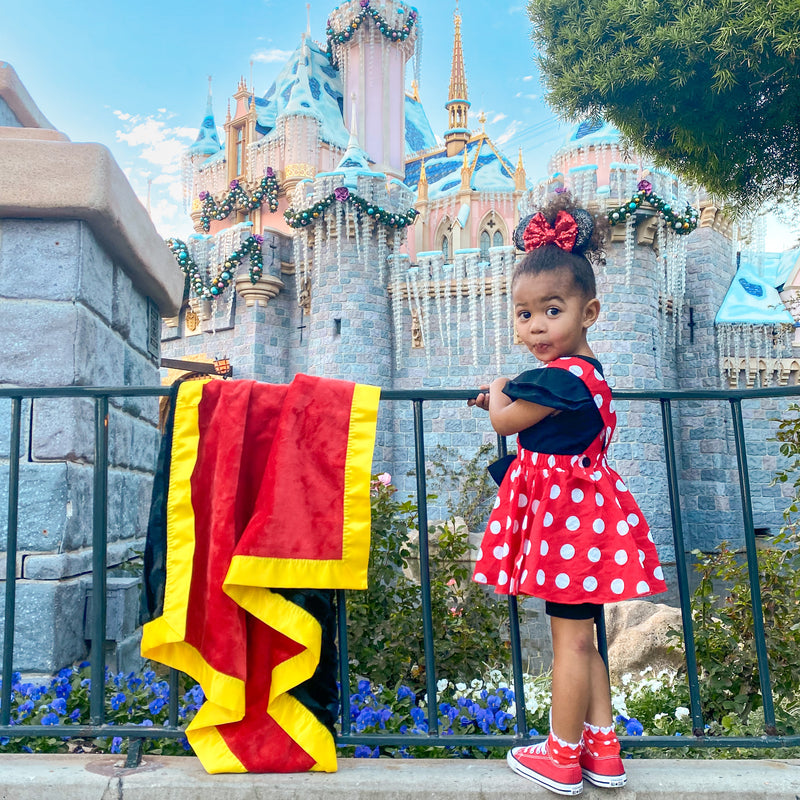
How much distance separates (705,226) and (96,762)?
15615mm

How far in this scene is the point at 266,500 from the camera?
1.72m

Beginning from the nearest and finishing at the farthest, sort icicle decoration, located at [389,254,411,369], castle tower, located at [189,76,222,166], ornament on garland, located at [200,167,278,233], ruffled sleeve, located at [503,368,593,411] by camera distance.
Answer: ruffled sleeve, located at [503,368,593,411], icicle decoration, located at [389,254,411,369], ornament on garland, located at [200,167,278,233], castle tower, located at [189,76,222,166]

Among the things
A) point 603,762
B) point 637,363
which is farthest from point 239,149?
point 603,762

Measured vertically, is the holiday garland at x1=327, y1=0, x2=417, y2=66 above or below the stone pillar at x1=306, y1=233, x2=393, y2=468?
above

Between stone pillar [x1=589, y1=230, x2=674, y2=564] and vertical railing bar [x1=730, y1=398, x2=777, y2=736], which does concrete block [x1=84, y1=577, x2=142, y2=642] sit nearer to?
vertical railing bar [x1=730, y1=398, x2=777, y2=736]

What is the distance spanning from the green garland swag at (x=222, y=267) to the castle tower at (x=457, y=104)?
1298 cm

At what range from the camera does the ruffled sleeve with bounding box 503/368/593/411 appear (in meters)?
1.70

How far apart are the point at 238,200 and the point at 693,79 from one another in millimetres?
15138

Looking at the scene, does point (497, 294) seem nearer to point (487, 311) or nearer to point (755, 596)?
point (487, 311)

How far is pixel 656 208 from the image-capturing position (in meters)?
12.7

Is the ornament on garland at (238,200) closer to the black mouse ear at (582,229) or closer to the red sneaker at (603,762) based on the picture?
the black mouse ear at (582,229)

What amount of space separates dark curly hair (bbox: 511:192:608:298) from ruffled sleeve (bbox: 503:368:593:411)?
27 cm

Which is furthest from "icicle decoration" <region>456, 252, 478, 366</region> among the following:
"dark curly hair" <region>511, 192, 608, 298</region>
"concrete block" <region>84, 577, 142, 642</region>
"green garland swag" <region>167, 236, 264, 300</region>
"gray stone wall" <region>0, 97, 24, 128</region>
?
"dark curly hair" <region>511, 192, 608, 298</region>

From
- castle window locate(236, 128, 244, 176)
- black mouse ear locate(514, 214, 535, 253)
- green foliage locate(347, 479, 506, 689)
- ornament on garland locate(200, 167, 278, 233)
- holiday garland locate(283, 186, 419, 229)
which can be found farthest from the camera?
castle window locate(236, 128, 244, 176)
